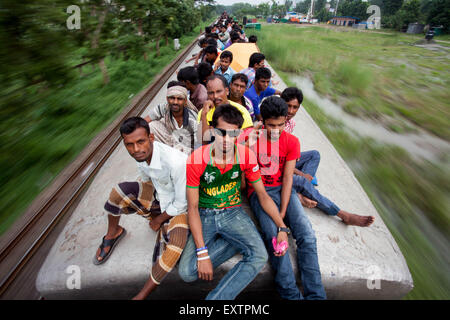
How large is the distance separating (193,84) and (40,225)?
2.58 meters

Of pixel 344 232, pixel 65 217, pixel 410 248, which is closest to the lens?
pixel 344 232

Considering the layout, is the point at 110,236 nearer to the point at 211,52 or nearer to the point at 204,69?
the point at 204,69

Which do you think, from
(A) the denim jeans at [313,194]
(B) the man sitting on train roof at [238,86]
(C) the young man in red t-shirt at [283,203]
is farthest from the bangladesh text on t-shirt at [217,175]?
(B) the man sitting on train roof at [238,86]

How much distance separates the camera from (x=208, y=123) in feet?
8.18

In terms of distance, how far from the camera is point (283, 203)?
2.05m

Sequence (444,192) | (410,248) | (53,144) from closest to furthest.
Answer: (410,248) < (444,192) < (53,144)

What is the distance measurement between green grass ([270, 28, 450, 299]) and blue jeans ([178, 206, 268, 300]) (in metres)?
1.61

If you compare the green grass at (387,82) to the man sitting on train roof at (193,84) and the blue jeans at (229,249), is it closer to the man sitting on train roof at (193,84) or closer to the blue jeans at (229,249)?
the man sitting on train roof at (193,84)

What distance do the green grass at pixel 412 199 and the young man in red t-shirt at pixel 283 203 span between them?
1.14m

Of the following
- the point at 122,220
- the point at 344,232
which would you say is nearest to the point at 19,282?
the point at 122,220

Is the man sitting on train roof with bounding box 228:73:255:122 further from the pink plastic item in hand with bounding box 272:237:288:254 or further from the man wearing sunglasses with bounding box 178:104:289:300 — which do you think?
the pink plastic item in hand with bounding box 272:237:288:254

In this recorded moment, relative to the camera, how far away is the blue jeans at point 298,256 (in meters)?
1.66

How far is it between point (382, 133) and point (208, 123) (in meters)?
4.85
